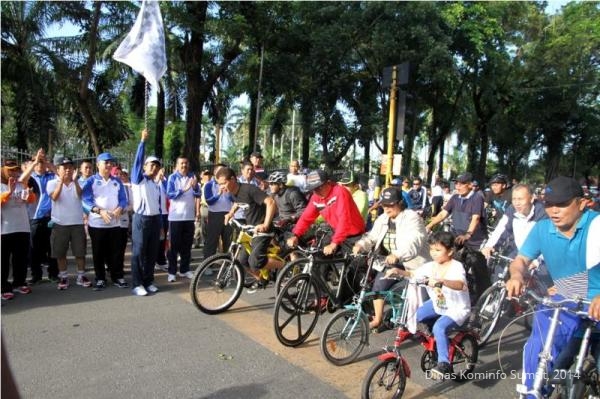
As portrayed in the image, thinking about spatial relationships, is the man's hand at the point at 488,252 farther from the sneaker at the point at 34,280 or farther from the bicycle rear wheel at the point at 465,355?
the sneaker at the point at 34,280

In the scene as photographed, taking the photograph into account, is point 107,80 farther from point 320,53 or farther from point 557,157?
point 557,157

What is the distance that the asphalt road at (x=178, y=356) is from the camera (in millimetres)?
3854

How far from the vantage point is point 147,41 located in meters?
6.46

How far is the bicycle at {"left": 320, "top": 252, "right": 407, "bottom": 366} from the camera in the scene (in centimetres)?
416

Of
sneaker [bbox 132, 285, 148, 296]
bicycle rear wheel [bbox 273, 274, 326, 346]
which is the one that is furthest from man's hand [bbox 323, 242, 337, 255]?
sneaker [bbox 132, 285, 148, 296]

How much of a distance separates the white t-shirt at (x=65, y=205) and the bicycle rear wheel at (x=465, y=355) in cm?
529

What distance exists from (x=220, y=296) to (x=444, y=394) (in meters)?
2.86

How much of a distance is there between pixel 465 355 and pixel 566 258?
136 cm

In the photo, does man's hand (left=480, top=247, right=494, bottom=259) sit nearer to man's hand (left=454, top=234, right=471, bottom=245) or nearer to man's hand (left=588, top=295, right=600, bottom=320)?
man's hand (left=454, top=234, right=471, bottom=245)

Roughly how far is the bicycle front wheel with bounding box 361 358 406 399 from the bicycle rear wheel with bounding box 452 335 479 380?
653mm

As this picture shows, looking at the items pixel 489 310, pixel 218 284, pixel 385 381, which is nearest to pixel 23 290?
pixel 218 284

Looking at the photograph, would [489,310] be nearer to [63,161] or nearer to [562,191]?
[562,191]

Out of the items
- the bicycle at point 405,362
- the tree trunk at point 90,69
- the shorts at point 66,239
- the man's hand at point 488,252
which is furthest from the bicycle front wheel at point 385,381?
the tree trunk at point 90,69

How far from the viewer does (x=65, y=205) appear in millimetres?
6609
